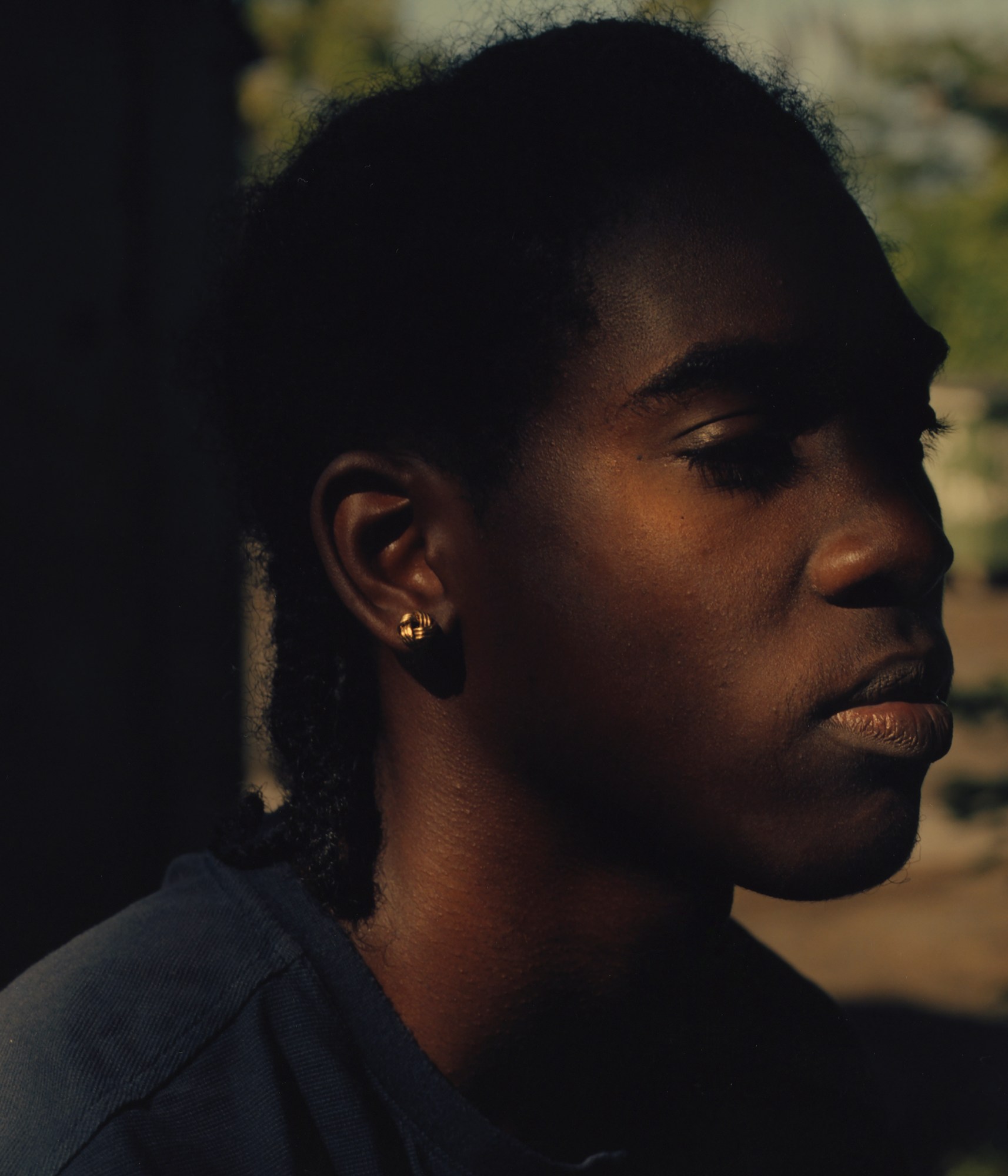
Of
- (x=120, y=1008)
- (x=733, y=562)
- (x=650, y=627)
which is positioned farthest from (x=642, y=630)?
(x=120, y=1008)

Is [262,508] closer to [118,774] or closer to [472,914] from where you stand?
[472,914]

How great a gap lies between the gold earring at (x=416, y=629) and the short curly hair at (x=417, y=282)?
7.5 inches

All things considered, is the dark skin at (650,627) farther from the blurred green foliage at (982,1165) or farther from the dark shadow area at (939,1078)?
the blurred green foliage at (982,1165)

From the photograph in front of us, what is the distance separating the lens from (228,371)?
2.12m

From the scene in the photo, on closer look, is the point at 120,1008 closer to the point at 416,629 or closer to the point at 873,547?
the point at 416,629

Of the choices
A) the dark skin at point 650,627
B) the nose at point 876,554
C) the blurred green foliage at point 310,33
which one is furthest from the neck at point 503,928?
the blurred green foliage at point 310,33

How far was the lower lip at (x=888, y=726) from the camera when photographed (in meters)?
1.57

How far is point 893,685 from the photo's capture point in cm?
157

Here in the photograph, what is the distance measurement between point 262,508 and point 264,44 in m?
4.04

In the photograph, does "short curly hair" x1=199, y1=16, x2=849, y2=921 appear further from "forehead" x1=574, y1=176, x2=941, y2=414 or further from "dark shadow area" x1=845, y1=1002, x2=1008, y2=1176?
"dark shadow area" x1=845, y1=1002, x2=1008, y2=1176

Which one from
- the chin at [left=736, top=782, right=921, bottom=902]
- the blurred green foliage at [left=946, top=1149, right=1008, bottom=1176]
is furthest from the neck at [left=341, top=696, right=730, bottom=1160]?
the blurred green foliage at [left=946, top=1149, right=1008, bottom=1176]

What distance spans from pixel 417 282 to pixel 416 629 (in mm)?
515

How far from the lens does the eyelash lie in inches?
63.5

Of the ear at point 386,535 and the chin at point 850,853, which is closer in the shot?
the chin at point 850,853
